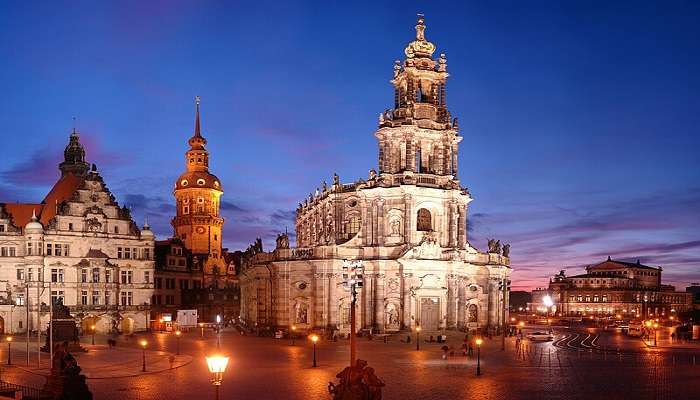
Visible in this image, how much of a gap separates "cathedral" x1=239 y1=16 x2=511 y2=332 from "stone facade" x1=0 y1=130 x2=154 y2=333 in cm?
1545

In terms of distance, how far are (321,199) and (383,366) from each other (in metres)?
46.5

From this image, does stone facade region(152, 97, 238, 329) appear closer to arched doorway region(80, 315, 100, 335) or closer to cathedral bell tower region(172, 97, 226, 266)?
cathedral bell tower region(172, 97, 226, 266)

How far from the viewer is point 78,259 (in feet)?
290

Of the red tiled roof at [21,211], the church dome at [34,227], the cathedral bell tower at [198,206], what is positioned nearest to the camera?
the church dome at [34,227]

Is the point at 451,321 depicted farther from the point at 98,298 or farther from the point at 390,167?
the point at 98,298

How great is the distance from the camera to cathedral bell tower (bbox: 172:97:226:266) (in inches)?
5113

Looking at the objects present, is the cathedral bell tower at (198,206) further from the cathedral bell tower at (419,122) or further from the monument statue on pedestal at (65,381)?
the monument statue on pedestal at (65,381)

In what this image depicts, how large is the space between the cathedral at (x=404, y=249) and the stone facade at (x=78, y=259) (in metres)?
15.5

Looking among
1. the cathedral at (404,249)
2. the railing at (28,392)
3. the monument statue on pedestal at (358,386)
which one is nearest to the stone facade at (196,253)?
the cathedral at (404,249)

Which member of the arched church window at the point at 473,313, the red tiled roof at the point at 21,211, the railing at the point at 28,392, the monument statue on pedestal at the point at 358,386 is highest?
the red tiled roof at the point at 21,211

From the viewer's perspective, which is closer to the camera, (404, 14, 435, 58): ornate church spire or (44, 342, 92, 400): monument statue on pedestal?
(44, 342, 92, 400): monument statue on pedestal

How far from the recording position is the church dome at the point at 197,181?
131625mm

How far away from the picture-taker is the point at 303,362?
5297 cm

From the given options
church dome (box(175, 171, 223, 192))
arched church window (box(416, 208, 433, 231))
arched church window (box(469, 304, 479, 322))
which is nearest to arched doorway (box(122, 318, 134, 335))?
arched church window (box(416, 208, 433, 231))
